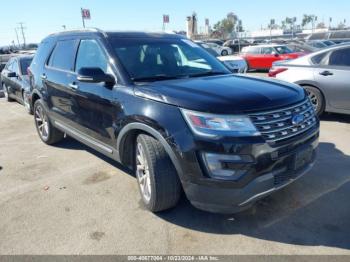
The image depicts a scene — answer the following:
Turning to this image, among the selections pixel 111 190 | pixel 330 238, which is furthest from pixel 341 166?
pixel 111 190

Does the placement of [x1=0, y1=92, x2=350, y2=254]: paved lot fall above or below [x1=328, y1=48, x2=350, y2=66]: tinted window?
below

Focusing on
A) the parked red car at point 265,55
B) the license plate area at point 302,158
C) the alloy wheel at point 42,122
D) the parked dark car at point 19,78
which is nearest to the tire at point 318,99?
the license plate area at point 302,158

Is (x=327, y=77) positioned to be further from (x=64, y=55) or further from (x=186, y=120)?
(x=64, y=55)

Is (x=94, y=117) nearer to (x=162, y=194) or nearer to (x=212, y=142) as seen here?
(x=162, y=194)

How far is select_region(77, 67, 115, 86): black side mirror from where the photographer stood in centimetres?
350

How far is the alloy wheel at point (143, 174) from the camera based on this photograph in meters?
3.42

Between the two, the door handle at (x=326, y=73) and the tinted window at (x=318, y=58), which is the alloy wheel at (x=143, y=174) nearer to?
the door handle at (x=326, y=73)

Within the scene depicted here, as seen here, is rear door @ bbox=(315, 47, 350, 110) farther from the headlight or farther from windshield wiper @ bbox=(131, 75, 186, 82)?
the headlight

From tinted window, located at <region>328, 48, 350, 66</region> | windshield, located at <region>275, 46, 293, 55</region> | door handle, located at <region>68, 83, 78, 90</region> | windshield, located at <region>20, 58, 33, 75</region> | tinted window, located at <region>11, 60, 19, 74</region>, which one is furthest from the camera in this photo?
windshield, located at <region>275, 46, 293, 55</region>

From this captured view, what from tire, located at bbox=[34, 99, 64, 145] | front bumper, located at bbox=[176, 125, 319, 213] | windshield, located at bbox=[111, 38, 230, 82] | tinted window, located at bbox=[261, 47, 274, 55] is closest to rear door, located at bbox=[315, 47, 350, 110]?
windshield, located at bbox=[111, 38, 230, 82]

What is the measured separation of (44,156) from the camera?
17.9ft

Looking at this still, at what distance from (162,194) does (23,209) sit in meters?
1.68

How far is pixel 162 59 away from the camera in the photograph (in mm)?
4012

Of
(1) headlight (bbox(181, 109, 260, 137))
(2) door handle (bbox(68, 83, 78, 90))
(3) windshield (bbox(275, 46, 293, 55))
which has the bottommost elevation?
(3) windshield (bbox(275, 46, 293, 55))
